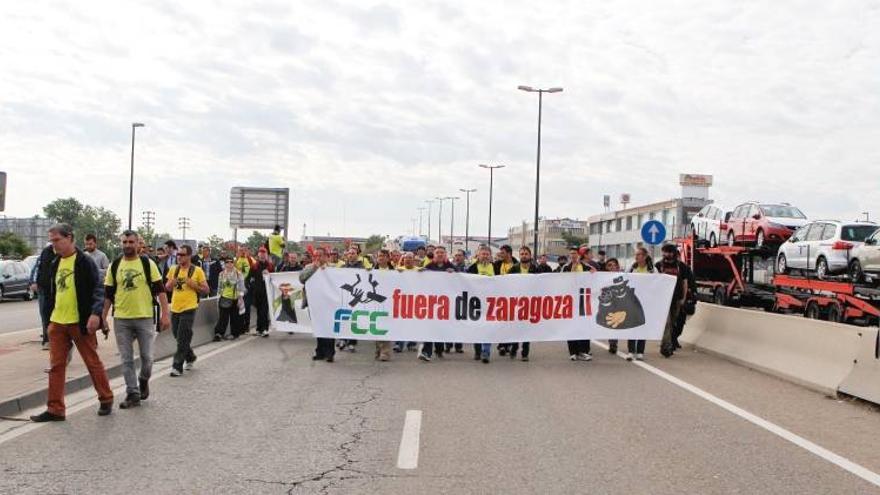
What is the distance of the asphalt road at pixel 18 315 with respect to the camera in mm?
19091

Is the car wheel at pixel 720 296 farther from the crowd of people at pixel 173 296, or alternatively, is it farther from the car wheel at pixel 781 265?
the crowd of people at pixel 173 296

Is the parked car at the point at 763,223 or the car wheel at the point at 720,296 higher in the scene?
the parked car at the point at 763,223

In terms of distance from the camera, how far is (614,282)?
14.4m

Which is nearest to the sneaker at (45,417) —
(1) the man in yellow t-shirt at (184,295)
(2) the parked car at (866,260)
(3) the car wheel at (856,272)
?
(1) the man in yellow t-shirt at (184,295)

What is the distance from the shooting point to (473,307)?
13977 mm

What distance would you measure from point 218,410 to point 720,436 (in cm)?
490

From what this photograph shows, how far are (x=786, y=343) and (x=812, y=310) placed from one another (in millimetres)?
7704

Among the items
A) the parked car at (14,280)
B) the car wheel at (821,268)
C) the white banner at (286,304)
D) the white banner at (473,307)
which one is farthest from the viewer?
the parked car at (14,280)

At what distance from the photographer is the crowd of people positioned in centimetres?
816

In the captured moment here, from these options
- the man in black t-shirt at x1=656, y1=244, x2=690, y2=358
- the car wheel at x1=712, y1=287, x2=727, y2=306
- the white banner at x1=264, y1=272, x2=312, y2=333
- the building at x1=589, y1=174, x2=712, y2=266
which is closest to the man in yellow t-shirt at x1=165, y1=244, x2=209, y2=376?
the white banner at x1=264, y1=272, x2=312, y2=333

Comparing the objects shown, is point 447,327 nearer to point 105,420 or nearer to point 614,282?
point 614,282

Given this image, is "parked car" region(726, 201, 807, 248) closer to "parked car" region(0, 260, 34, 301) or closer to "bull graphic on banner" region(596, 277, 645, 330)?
"bull graphic on banner" region(596, 277, 645, 330)

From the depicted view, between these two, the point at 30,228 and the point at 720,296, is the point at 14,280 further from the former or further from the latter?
the point at 30,228

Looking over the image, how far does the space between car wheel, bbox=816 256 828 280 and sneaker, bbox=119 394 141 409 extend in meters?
15.1
